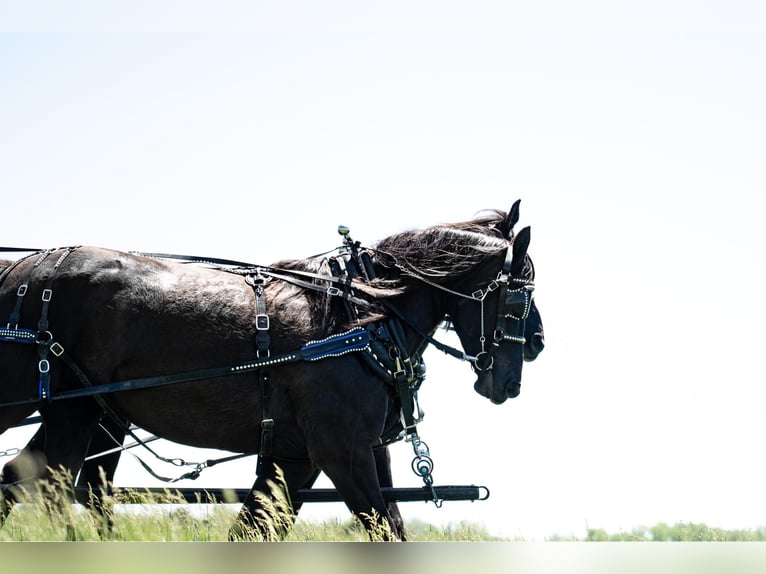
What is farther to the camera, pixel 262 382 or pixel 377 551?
pixel 262 382

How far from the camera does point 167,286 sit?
711 cm

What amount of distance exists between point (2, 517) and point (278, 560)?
3273 millimetres

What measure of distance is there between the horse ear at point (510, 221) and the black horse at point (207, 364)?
135cm

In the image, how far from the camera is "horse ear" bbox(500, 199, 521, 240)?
8164mm

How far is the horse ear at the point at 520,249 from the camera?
25.5ft

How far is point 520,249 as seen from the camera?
7.82 meters

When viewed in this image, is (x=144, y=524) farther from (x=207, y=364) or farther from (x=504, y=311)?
(x=504, y=311)

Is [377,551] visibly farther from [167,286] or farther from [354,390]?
[167,286]

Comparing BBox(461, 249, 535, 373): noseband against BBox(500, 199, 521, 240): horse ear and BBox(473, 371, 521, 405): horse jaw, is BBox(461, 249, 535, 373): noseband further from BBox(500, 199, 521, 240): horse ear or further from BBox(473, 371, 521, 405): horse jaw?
BBox(500, 199, 521, 240): horse ear

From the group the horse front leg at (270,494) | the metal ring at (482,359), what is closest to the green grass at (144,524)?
the horse front leg at (270,494)

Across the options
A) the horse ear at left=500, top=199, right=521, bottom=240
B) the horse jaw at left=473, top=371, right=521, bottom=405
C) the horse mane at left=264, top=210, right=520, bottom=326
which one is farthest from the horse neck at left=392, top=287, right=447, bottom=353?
the horse ear at left=500, top=199, right=521, bottom=240

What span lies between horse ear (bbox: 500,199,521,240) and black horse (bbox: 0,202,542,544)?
1351mm

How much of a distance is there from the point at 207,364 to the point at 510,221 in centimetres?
269

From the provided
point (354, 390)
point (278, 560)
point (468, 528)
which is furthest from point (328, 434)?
point (278, 560)
